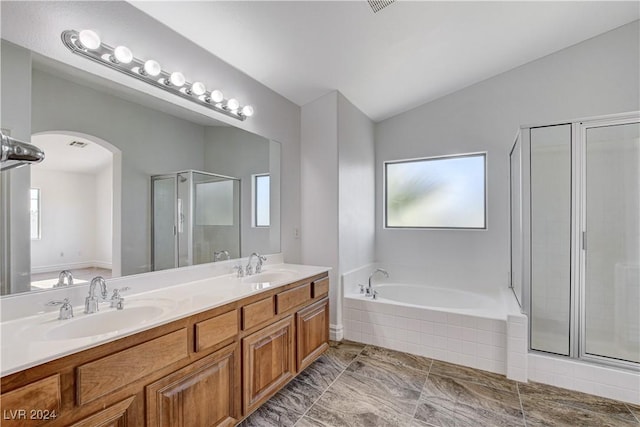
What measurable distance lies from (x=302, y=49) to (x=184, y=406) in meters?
2.47

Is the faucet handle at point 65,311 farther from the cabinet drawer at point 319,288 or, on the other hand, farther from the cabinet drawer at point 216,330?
the cabinet drawer at point 319,288

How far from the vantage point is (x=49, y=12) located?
4.66ft

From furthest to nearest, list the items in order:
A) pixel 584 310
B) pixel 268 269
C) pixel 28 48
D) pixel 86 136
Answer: pixel 268 269 < pixel 584 310 < pixel 86 136 < pixel 28 48

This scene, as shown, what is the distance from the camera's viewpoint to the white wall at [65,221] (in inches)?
56.3

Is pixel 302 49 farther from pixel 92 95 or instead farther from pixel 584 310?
pixel 584 310

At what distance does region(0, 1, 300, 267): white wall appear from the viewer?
1390 mm

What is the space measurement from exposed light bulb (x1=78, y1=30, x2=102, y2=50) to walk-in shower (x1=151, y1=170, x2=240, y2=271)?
2.42 feet

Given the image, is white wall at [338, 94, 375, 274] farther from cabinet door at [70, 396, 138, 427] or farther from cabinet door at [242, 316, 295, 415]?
cabinet door at [70, 396, 138, 427]

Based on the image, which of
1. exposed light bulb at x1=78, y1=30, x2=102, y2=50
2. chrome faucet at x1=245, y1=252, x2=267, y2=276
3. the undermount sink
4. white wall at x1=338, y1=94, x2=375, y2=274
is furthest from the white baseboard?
exposed light bulb at x1=78, y1=30, x2=102, y2=50

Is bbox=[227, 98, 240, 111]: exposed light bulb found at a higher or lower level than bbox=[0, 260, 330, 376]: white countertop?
higher

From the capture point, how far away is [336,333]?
3109mm

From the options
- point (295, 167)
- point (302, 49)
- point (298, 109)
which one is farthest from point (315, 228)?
point (302, 49)

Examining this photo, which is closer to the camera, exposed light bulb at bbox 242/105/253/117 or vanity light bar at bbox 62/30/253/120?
vanity light bar at bbox 62/30/253/120

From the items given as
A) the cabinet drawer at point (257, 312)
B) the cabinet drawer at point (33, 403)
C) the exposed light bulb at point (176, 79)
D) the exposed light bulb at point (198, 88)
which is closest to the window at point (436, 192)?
the cabinet drawer at point (257, 312)
